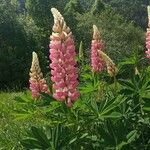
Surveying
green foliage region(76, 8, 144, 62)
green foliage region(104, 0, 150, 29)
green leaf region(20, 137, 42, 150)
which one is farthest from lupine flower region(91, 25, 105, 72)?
green foliage region(104, 0, 150, 29)

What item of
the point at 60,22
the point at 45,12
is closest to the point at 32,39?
the point at 45,12

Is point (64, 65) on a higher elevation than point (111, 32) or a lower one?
higher

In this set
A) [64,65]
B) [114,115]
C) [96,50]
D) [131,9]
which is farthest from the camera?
[131,9]

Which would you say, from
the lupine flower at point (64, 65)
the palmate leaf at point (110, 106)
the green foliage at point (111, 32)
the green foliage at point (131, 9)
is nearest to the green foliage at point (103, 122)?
the palmate leaf at point (110, 106)

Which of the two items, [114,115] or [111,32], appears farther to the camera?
[111,32]

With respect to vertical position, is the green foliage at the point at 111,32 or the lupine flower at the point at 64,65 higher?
the lupine flower at the point at 64,65

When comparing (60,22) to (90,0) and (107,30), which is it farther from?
(90,0)

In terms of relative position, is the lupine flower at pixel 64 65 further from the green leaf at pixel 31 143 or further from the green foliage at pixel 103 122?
the green leaf at pixel 31 143

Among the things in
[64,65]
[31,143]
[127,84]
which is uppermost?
[64,65]

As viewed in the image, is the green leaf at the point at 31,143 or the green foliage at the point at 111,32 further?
the green foliage at the point at 111,32

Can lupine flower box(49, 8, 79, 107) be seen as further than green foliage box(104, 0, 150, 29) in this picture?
No

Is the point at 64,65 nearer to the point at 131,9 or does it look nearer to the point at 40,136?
the point at 40,136

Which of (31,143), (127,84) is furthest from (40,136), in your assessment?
(127,84)

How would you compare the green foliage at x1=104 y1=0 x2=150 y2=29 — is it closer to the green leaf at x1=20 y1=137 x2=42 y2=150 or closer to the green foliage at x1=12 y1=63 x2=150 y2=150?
the green foliage at x1=12 y1=63 x2=150 y2=150
